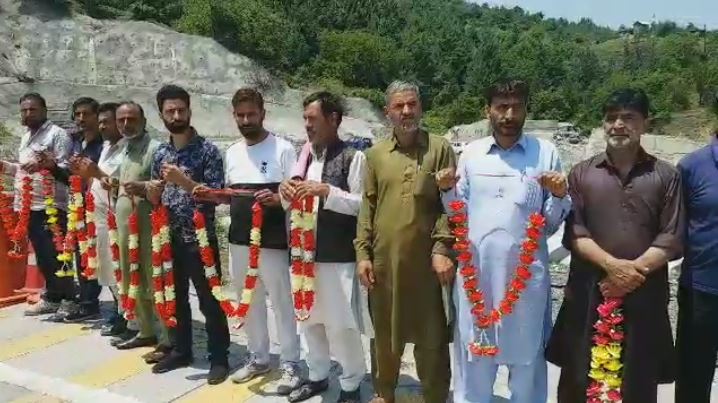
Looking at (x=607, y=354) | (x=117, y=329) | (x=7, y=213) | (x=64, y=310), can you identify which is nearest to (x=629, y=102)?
(x=607, y=354)

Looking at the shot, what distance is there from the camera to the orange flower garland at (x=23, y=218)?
5.59 metres

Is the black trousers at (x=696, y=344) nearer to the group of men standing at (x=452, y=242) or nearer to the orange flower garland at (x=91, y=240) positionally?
the group of men standing at (x=452, y=242)

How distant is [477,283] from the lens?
10.9 ft

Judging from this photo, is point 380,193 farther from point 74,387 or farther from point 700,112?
point 700,112

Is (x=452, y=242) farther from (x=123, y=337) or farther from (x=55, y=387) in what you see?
(x=123, y=337)

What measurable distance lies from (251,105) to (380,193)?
1.13 metres

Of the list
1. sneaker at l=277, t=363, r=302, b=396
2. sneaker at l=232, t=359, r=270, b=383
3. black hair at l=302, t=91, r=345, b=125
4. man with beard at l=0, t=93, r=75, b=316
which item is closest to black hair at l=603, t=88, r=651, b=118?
black hair at l=302, t=91, r=345, b=125

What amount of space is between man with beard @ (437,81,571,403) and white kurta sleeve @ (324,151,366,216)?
0.62m

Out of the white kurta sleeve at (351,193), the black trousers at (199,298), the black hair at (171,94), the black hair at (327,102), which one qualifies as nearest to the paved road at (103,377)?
the black trousers at (199,298)

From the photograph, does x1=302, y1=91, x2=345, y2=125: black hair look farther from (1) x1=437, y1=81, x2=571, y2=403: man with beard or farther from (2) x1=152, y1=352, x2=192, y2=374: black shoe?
(2) x1=152, y1=352, x2=192, y2=374: black shoe

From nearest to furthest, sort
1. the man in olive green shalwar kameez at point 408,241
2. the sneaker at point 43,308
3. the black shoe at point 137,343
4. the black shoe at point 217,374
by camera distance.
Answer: the man in olive green shalwar kameez at point 408,241, the black shoe at point 217,374, the black shoe at point 137,343, the sneaker at point 43,308

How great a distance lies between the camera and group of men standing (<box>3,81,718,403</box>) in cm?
302

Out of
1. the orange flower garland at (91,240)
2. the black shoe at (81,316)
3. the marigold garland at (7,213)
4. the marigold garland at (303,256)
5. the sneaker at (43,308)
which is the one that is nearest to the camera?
the marigold garland at (303,256)

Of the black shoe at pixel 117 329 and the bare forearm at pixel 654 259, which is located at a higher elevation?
the bare forearm at pixel 654 259
